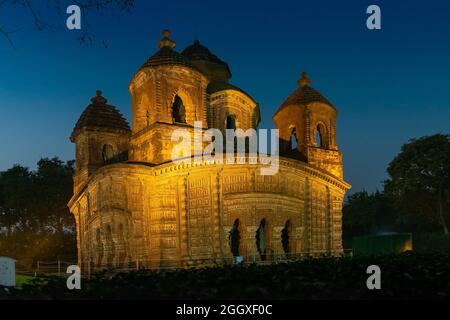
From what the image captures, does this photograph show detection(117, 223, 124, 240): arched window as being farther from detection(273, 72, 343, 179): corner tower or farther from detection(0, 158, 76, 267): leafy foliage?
detection(0, 158, 76, 267): leafy foliage

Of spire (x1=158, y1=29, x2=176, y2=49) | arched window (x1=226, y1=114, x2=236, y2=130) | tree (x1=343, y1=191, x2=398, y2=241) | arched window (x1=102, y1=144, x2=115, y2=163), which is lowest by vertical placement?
tree (x1=343, y1=191, x2=398, y2=241)

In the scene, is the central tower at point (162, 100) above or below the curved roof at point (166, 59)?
below

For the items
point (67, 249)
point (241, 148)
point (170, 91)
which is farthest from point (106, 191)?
point (67, 249)

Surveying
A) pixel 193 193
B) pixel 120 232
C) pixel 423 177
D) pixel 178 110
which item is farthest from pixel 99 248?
pixel 423 177

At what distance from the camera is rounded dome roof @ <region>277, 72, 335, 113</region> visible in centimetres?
2791

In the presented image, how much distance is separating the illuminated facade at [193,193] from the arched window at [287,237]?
0.05 meters

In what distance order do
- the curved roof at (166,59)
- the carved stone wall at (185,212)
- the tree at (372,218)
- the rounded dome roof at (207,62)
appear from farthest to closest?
the tree at (372,218) → the rounded dome roof at (207,62) → the curved roof at (166,59) → the carved stone wall at (185,212)

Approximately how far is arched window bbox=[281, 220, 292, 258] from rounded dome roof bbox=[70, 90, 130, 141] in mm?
11563

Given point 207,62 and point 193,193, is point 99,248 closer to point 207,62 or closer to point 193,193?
point 193,193

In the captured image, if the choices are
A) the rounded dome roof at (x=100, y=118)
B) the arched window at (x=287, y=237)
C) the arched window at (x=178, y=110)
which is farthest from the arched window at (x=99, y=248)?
the arched window at (x=287, y=237)

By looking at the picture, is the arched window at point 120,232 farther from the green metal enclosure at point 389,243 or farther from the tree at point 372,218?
the tree at point 372,218

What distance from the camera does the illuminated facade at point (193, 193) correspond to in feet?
69.8

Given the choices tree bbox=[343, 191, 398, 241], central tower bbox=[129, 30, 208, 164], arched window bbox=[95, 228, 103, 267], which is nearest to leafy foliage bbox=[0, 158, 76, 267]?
arched window bbox=[95, 228, 103, 267]

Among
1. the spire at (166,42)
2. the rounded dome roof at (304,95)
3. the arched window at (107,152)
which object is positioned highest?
the spire at (166,42)
